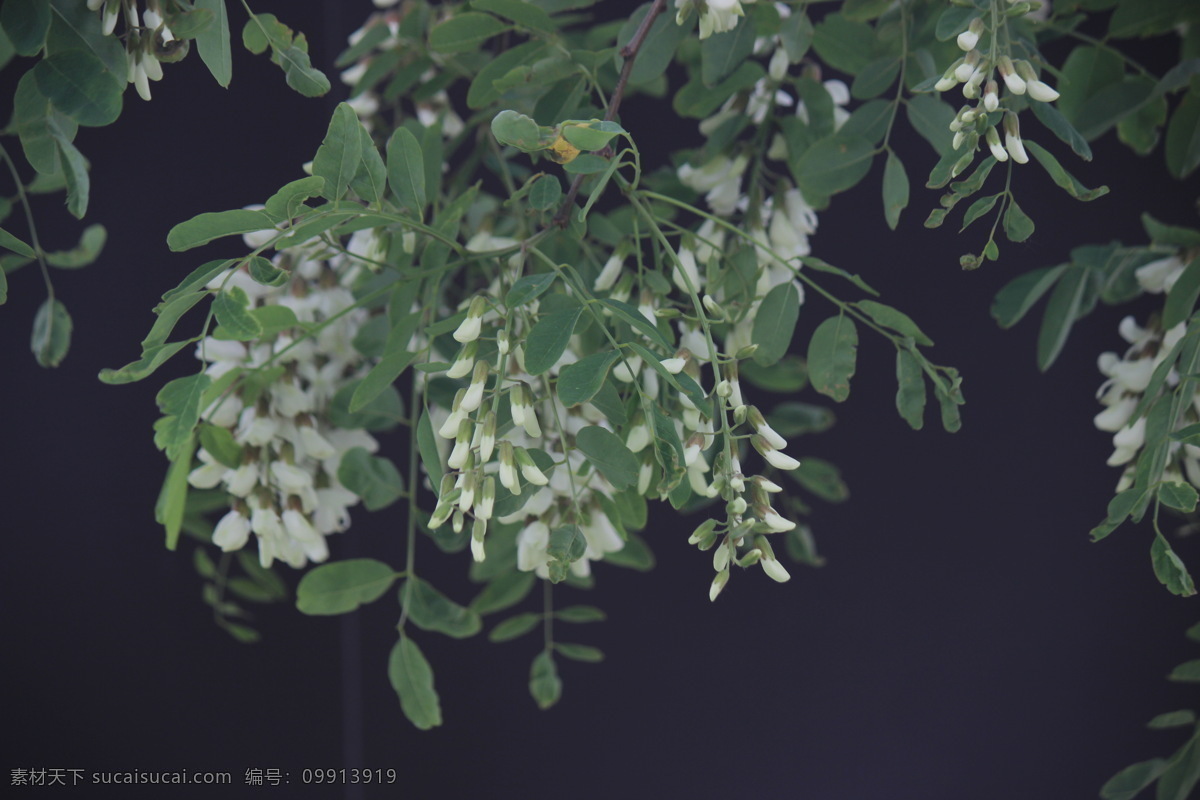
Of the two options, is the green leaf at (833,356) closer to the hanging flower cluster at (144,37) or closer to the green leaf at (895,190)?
the green leaf at (895,190)

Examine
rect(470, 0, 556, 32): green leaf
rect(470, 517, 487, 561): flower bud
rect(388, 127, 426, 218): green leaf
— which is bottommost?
rect(470, 517, 487, 561): flower bud

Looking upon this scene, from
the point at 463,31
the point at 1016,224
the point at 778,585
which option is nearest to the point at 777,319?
the point at 1016,224

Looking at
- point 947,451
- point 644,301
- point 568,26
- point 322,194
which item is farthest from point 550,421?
point 568,26

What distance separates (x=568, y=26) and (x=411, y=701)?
81 centimetres

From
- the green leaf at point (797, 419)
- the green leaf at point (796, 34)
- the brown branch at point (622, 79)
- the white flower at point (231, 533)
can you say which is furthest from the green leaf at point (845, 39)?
the white flower at point (231, 533)

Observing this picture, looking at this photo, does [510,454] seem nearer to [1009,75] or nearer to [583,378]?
[583,378]

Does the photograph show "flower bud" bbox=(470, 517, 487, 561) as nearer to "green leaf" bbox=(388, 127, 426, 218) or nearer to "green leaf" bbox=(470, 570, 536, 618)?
"green leaf" bbox=(388, 127, 426, 218)

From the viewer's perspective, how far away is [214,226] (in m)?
0.47

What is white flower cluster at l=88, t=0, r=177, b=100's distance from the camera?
472mm

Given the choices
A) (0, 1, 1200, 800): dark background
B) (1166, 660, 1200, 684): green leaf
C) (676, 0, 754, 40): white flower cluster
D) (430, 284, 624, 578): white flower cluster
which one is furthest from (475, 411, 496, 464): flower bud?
(0, 1, 1200, 800): dark background

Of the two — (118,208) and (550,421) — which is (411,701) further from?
(118,208)

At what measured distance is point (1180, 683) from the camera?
100 cm

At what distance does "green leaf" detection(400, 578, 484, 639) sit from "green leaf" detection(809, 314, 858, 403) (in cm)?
29

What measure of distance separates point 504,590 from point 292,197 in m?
0.40
